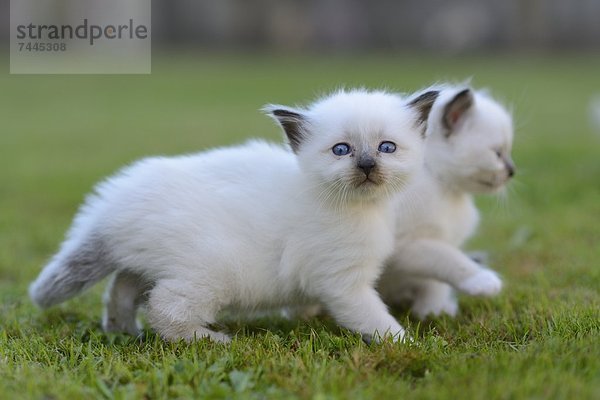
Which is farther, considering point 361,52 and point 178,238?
point 361,52

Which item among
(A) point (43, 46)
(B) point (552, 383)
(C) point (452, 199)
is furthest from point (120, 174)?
(A) point (43, 46)

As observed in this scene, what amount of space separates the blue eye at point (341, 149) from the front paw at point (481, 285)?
1043 millimetres

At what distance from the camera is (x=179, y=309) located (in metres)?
3.60

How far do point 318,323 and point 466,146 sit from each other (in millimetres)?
1486

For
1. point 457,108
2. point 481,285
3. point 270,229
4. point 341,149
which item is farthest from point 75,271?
point 457,108

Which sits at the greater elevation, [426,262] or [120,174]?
[120,174]

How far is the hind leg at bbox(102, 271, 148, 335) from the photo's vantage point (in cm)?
403

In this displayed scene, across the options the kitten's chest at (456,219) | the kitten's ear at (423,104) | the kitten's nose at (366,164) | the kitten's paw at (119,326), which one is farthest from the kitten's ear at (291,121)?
the kitten's paw at (119,326)

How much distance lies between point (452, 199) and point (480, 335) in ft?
3.78

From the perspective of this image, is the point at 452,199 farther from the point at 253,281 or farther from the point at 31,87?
the point at 31,87

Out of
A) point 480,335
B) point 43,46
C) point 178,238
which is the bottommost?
point 480,335

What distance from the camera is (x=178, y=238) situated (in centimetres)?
366

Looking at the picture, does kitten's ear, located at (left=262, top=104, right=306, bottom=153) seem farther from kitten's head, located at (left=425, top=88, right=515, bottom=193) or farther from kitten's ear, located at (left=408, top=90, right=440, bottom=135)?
kitten's head, located at (left=425, top=88, right=515, bottom=193)

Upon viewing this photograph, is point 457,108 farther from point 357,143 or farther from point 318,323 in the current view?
point 318,323
